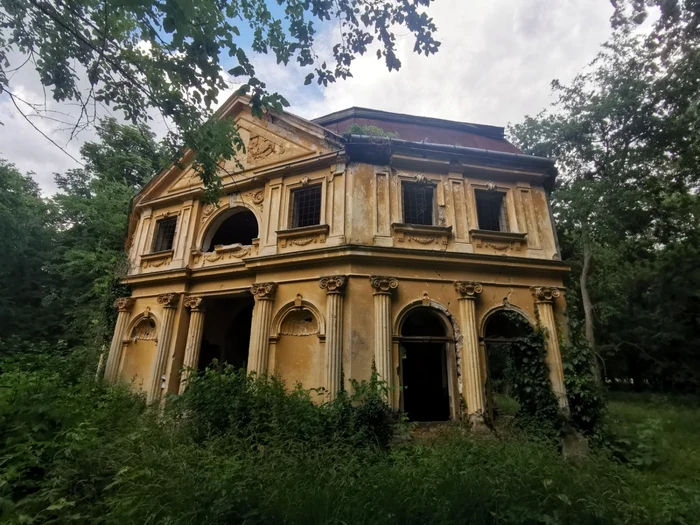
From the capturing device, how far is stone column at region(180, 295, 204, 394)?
35.5 feet

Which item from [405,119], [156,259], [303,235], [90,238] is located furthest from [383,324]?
[90,238]

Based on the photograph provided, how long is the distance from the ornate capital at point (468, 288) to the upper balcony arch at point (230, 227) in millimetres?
6241

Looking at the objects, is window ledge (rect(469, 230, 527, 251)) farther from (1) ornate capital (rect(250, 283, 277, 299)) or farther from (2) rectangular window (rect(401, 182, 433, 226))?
(1) ornate capital (rect(250, 283, 277, 299))

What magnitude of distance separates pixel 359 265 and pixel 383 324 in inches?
64.3

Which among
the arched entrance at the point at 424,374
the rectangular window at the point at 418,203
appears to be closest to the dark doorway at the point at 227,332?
the arched entrance at the point at 424,374

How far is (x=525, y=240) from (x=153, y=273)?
1180 cm

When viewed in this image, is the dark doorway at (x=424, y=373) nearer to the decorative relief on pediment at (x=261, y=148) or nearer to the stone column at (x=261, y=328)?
the stone column at (x=261, y=328)

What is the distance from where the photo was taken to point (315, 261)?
9.43 meters

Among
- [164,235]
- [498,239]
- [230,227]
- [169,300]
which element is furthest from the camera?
[230,227]

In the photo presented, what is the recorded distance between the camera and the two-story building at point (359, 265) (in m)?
8.92

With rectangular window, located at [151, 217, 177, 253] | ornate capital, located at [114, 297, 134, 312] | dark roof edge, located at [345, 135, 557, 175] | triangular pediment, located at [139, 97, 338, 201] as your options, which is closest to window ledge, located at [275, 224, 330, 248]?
triangular pediment, located at [139, 97, 338, 201]

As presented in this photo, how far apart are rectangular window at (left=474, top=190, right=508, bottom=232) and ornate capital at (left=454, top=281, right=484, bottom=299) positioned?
6.99 ft

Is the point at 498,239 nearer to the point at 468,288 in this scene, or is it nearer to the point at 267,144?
the point at 468,288

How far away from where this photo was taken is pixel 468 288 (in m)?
9.25
